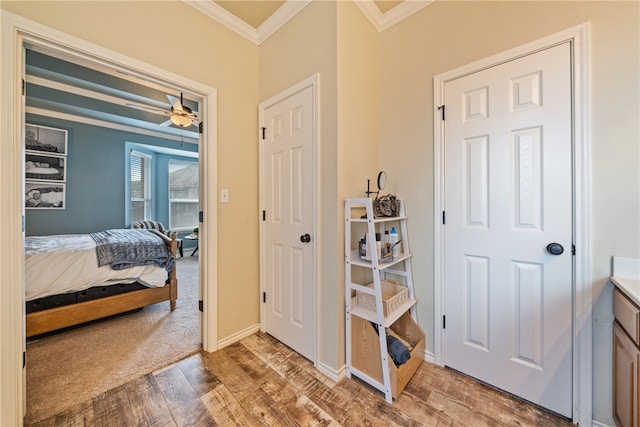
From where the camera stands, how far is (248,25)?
6.97ft

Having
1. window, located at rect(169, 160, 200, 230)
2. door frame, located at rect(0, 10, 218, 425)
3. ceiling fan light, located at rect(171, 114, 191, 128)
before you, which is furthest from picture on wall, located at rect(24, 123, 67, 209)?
door frame, located at rect(0, 10, 218, 425)

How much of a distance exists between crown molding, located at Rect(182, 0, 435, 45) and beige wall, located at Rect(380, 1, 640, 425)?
58 millimetres

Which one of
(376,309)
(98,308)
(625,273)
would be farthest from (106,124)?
(625,273)

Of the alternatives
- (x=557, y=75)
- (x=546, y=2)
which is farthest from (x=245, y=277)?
(x=546, y=2)

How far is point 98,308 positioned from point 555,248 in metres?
3.69

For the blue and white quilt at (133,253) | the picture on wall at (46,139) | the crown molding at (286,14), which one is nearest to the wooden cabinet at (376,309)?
the crown molding at (286,14)

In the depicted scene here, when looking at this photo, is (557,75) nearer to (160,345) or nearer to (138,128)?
(160,345)

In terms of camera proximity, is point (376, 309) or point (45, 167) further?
point (45, 167)

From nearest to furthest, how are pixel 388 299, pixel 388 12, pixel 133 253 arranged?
pixel 388 299 → pixel 388 12 → pixel 133 253

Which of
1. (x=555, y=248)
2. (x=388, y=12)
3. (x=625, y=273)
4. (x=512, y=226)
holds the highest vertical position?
(x=388, y=12)

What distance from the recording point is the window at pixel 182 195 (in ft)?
19.4

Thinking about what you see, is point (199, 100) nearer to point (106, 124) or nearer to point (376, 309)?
point (376, 309)

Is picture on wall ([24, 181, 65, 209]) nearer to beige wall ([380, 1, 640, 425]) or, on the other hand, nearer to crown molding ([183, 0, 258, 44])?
crown molding ([183, 0, 258, 44])

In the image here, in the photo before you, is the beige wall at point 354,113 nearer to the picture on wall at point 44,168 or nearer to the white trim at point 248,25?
the white trim at point 248,25
